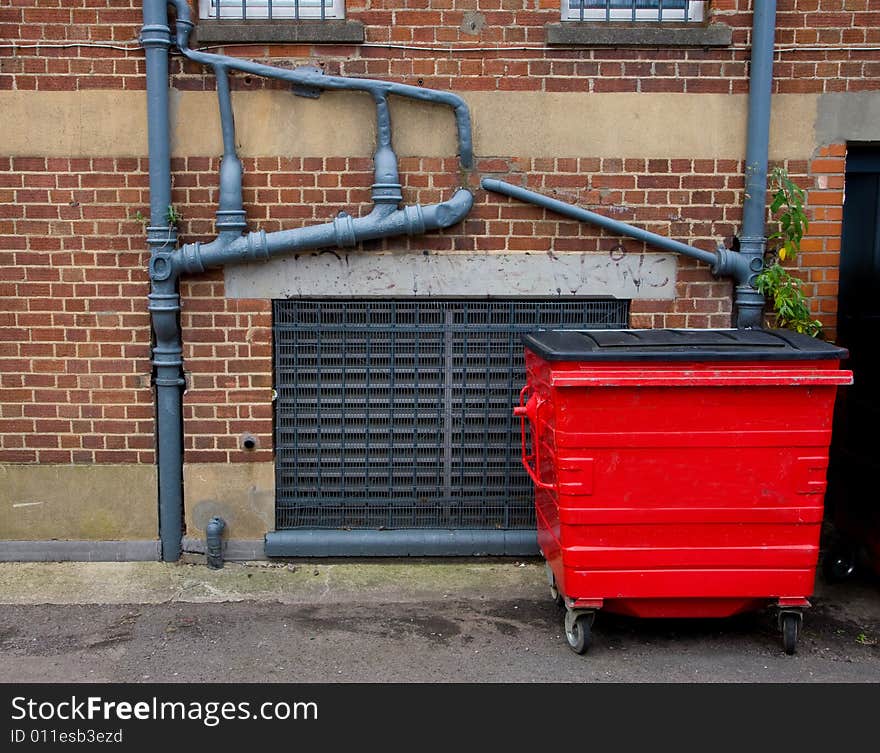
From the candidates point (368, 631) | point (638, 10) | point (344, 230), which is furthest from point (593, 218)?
point (368, 631)

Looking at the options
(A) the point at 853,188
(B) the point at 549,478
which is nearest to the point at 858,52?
(A) the point at 853,188

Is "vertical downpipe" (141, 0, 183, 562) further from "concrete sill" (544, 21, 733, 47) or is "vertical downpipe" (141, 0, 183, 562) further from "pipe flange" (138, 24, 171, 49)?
"concrete sill" (544, 21, 733, 47)

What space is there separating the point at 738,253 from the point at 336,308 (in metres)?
2.39

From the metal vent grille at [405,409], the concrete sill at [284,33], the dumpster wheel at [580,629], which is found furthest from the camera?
the metal vent grille at [405,409]

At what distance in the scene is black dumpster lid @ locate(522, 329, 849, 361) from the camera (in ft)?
13.5

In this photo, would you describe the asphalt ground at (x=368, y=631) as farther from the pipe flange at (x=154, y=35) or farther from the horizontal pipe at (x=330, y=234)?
the pipe flange at (x=154, y=35)

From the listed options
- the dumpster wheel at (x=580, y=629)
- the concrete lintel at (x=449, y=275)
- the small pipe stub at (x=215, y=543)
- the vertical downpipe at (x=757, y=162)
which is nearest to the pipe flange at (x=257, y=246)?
the concrete lintel at (x=449, y=275)

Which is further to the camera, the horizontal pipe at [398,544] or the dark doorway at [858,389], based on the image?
the horizontal pipe at [398,544]

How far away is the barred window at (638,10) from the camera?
538 centimetres

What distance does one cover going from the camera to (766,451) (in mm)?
4207

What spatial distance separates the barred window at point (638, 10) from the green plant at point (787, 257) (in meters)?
1.06

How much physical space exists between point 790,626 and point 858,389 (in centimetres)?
149

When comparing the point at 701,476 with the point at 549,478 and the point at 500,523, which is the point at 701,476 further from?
the point at 500,523

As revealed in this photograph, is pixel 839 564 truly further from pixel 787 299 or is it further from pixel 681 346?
pixel 681 346
